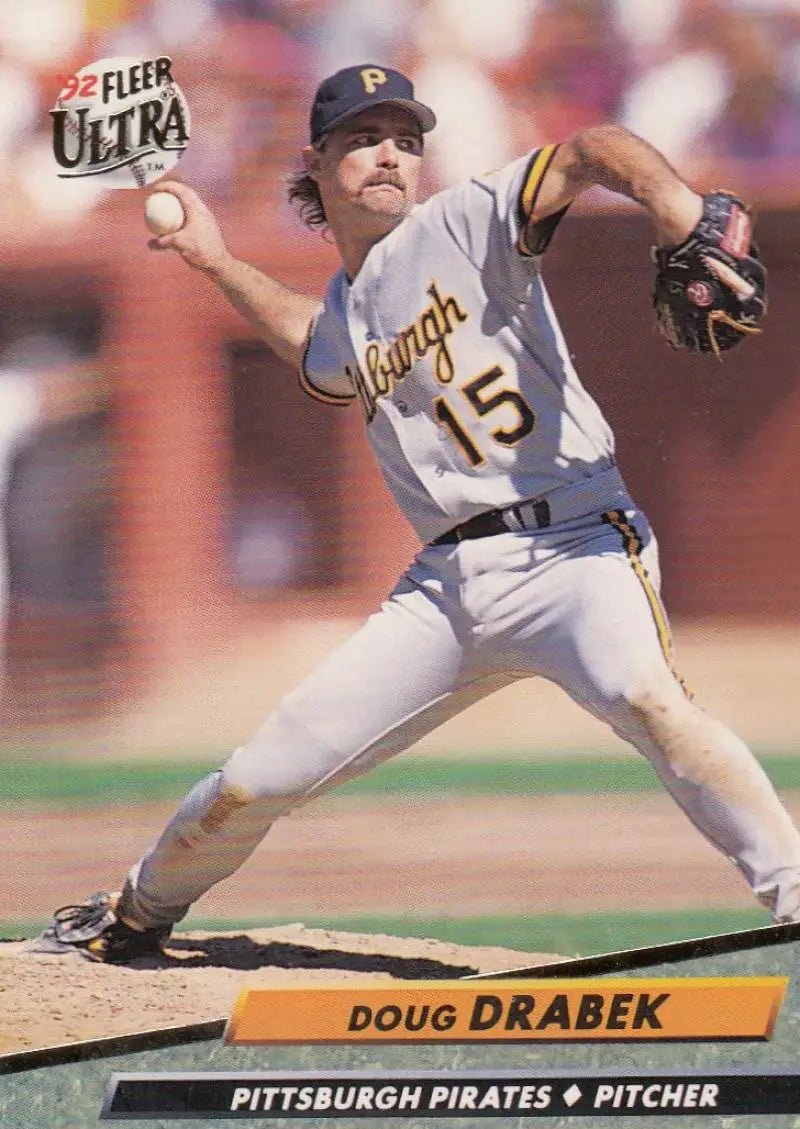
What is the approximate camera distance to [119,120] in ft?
11.2

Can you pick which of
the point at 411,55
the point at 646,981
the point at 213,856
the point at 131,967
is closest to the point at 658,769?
the point at 646,981

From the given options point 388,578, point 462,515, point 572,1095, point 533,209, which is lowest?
point 572,1095

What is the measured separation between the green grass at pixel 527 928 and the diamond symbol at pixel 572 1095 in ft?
1.25

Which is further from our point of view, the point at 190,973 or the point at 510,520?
the point at 190,973

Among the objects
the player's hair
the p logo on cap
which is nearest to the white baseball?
the player's hair

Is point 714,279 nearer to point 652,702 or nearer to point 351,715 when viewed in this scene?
point 652,702

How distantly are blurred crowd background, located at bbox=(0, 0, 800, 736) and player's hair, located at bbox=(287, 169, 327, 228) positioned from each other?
3 cm

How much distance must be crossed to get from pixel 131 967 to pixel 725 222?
188 centimetres

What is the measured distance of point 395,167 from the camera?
3434mm

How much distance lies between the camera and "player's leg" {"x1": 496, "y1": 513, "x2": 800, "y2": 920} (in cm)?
329

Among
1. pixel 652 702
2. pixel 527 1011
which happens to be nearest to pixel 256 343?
pixel 652 702

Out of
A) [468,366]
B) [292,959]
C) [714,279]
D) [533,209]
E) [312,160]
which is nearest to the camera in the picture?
[714,279]

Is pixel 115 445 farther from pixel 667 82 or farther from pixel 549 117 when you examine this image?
pixel 667 82

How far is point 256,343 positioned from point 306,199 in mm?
299
